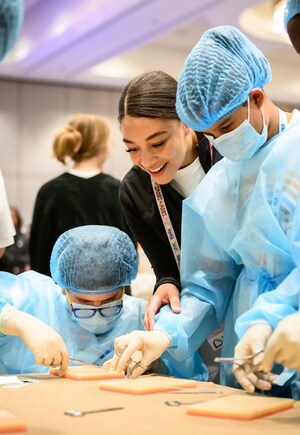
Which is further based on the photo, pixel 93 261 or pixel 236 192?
pixel 93 261

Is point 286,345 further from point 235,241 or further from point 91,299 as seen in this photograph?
point 91,299

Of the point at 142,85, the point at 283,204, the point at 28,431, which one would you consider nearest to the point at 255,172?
the point at 283,204

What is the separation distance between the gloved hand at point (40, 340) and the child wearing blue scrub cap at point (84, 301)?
92 millimetres

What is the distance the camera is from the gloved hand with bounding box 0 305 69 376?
180 centimetres

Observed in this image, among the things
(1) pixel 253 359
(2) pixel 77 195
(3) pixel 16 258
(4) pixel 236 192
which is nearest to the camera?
(1) pixel 253 359

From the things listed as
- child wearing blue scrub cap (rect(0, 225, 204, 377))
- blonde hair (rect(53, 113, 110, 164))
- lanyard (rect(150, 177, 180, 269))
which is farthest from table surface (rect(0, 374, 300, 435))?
blonde hair (rect(53, 113, 110, 164))

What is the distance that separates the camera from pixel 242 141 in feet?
5.33

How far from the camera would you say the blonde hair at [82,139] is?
3453 millimetres

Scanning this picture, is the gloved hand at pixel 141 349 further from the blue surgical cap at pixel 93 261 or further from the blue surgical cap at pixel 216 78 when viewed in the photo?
the blue surgical cap at pixel 216 78

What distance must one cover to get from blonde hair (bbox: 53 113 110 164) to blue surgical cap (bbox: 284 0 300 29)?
197cm

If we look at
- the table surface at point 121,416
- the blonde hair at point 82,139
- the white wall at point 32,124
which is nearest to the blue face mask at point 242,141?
the table surface at point 121,416

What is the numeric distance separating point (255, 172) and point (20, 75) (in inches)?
269

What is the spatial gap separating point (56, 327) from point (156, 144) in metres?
0.64

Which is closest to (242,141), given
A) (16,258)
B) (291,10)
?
(291,10)
